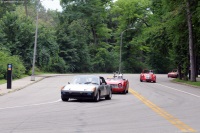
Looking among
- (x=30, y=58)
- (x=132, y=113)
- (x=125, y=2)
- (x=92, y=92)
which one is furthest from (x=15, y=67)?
(x=125, y=2)

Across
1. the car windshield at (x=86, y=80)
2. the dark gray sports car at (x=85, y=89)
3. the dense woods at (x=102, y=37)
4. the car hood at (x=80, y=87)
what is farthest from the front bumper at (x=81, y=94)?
the dense woods at (x=102, y=37)

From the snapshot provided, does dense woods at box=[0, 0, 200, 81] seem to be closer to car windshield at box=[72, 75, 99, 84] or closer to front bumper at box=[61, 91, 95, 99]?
car windshield at box=[72, 75, 99, 84]

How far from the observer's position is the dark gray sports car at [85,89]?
1964 cm

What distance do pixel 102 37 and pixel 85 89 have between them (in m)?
82.7

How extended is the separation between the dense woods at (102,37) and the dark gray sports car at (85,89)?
21942 mm

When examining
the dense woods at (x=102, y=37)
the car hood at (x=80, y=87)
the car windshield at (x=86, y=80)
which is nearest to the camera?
the car hood at (x=80, y=87)

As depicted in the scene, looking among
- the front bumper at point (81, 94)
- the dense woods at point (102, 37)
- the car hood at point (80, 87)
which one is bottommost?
the front bumper at point (81, 94)

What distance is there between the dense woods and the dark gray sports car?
21942mm

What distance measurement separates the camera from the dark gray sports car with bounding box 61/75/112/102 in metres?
19.6

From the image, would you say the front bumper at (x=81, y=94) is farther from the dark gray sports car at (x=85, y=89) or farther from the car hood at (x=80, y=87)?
the car hood at (x=80, y=87)

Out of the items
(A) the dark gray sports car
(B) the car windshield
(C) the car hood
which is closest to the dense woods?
(B) the car windshield

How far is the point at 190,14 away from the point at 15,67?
21.3 metres

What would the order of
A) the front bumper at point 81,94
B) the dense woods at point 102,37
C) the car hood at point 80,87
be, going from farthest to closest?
1. the dense woods at point 102,37
2. the car hood at point 80,87
3. the front bumper at point 81,94

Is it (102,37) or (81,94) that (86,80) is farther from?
(102,37)
